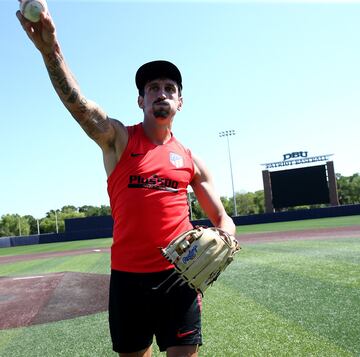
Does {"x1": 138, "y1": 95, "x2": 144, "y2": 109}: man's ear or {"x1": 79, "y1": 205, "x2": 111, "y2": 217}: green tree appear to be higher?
{"x1": 79, "y1": 205, "x2": 111, "y2": 217}: green tree

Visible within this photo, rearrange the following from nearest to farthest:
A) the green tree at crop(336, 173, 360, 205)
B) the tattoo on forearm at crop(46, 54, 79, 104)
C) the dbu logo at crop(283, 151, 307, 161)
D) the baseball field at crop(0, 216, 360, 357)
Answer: the tattoo on forearm at crop(46, 54, 79, 104) < the baseball field at crop(0, 216, 360, 357) < the dbu logo at crop(283, 151, 307, 161) < the green tree at crop(336, 173, 360, 205)

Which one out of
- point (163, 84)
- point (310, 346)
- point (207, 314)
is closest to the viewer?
point (163, 84)

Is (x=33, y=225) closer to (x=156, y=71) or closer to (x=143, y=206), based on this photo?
(x=156, y=71)

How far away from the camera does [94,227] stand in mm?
43938

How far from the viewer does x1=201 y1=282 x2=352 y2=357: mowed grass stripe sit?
12.5 ft

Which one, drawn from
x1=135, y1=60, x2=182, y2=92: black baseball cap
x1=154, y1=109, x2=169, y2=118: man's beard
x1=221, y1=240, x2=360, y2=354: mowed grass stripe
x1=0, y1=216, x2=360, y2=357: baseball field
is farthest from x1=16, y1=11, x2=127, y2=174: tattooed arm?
x1=221, y1=240, x2=360, y2=354: mowed grass stripe

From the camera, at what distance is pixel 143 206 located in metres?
2.31

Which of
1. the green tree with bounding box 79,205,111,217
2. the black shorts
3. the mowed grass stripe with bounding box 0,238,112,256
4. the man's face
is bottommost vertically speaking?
the mowed grass stripe with bounding box 0,238,112,256

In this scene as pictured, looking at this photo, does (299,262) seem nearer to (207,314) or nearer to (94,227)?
(207,314)

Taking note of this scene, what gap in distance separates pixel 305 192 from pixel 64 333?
34603mm

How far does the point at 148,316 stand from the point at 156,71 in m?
Result: 1.38

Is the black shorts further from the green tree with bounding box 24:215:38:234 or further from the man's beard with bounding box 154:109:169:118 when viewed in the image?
the green tree with bounding box 24:215:38:234

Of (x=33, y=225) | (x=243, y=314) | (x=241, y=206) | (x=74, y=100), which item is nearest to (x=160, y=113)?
(x=74, y=100)

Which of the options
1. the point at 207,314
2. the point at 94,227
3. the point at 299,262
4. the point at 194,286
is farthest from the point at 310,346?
the point at 94,227
